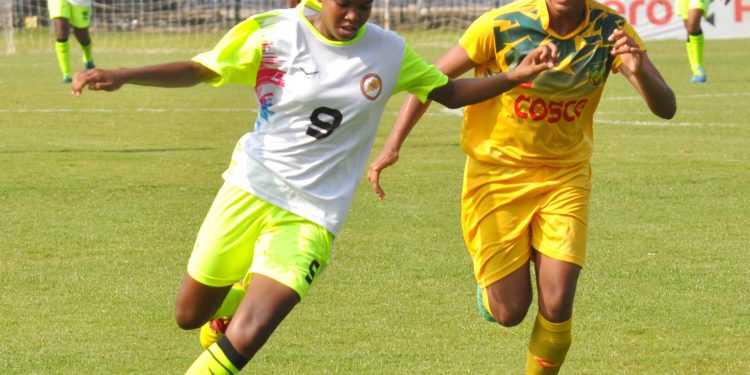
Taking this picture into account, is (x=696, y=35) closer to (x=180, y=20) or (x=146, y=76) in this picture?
(x=180, y=20)

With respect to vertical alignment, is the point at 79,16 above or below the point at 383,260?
below

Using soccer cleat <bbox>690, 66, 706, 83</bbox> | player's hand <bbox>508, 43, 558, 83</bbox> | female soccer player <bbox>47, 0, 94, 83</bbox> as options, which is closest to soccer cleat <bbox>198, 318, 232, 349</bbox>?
player's hand <bbox>508, 43, 558, 83</bbox>

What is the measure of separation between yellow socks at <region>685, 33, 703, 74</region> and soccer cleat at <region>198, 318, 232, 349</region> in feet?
50.5

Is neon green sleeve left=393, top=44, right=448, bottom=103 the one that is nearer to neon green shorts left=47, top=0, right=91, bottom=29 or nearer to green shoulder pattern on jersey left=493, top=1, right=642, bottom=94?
green shoulder pattern on jersey left=493, top=1, right=642, bottom=94

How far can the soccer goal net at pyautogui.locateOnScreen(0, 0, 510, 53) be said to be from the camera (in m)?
31.0

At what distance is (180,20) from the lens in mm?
33281

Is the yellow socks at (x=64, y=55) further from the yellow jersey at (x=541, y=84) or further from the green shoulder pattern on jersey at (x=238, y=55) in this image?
the green shoulder pattern on jersey at (x=238, y=55)

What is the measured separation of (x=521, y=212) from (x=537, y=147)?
0.31 m

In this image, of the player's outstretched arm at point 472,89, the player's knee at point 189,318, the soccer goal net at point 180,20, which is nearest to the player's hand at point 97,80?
the player's knee at point 189,318

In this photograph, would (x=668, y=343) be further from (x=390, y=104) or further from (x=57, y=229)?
(x=390, y=104)

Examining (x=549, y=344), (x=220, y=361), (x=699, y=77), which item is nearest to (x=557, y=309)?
(x=549, y=344)

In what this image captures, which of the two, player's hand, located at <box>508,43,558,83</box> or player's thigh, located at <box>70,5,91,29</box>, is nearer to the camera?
player's hand, located at <box>508,43,558,83</box>

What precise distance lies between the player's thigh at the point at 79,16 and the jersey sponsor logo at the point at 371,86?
640 inches

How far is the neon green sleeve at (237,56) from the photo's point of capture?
5414 mm
